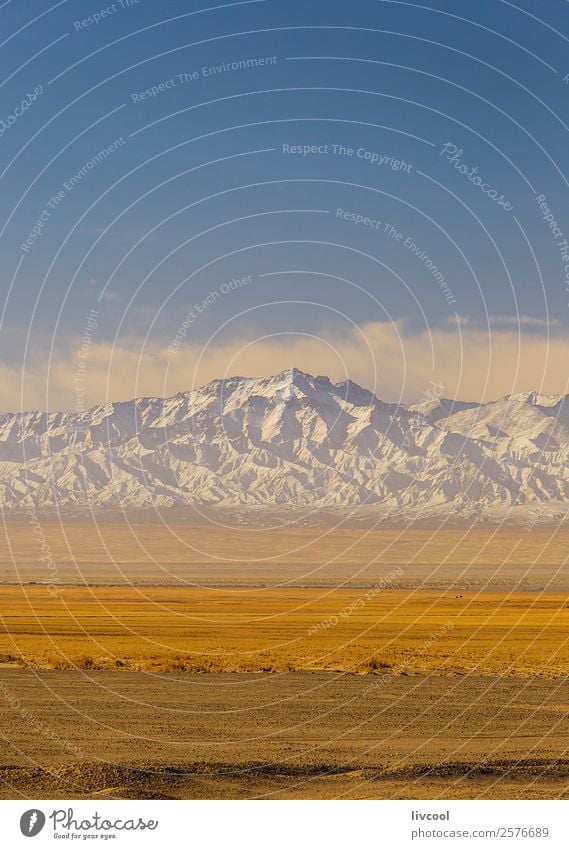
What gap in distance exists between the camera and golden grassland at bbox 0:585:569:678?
43.0 meters

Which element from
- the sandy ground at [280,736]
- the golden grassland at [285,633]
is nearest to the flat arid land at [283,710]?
the sandy ground at [280,736]

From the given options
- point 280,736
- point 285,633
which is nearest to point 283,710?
point 280,736

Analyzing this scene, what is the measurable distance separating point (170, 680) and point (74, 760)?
14458 millimetres

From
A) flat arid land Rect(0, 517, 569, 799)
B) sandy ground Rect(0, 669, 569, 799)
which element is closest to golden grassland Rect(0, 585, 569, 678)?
flat arid land Rect(0, 517, 569, 799)

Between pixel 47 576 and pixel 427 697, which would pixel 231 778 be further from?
pixel 47 576

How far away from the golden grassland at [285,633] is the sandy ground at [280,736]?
504 cm

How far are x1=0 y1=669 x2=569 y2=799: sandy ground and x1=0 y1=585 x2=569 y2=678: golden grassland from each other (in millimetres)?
5043

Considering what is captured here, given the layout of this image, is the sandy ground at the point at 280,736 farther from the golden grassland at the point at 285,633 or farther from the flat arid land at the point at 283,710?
the golden grassland at the point at 285,633

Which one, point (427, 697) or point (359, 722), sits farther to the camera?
point (427, 697)

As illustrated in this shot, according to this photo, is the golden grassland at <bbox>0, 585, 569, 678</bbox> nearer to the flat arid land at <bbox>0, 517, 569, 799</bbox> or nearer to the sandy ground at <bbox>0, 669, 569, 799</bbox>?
the flat arid land at <bbox>0, 517, 569, 799</bbox>

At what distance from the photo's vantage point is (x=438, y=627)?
72500 millimetres

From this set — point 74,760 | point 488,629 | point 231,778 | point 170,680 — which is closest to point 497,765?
point 231,778
